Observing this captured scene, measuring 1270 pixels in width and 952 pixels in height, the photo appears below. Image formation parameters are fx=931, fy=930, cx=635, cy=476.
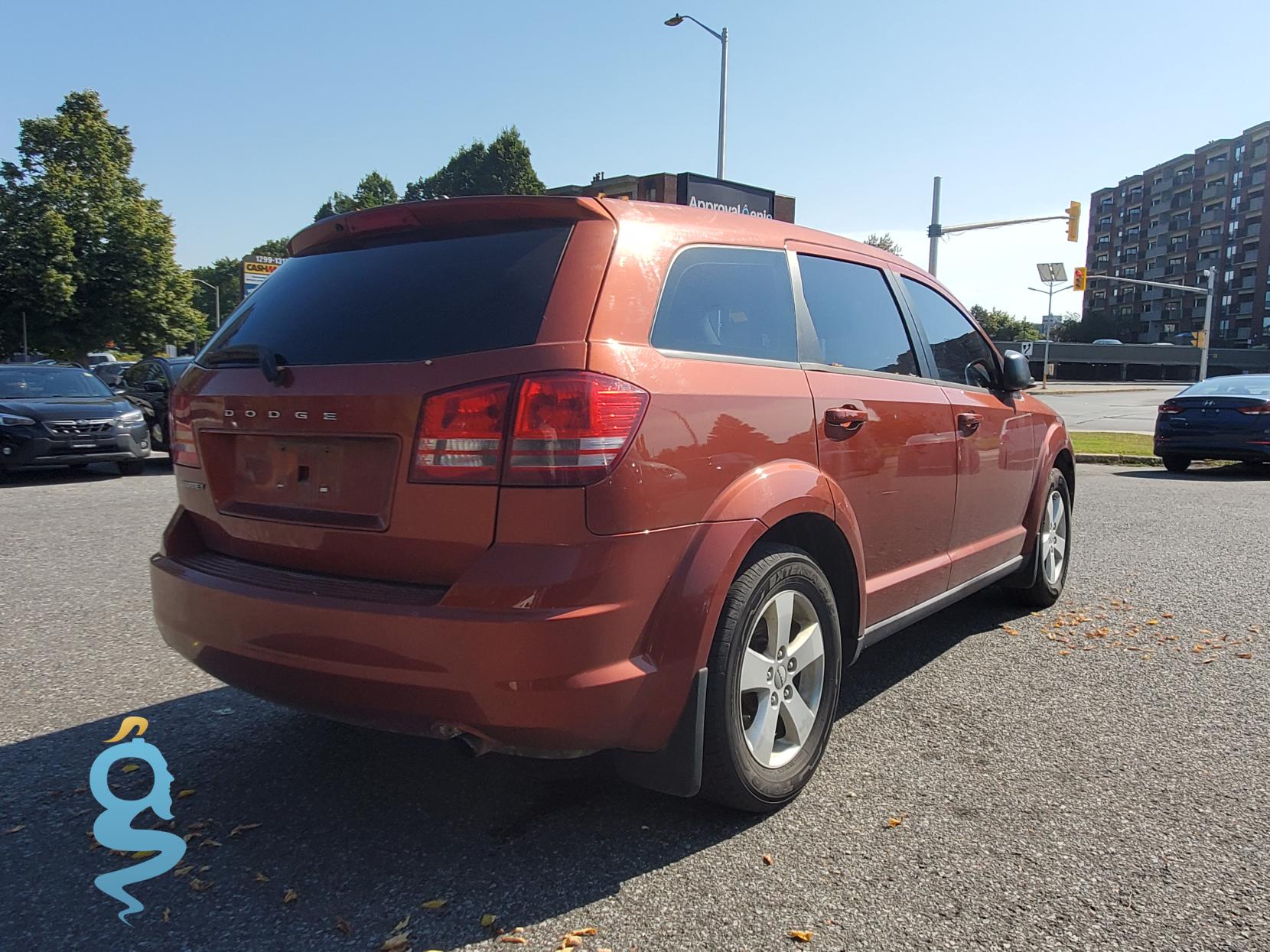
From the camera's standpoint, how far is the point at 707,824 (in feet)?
9.11

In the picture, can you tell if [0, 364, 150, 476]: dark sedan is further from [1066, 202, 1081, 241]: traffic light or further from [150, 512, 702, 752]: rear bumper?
[1066, 202, 1081, 241]: traffic light

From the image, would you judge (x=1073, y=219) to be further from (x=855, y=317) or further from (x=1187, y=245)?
(x=1187, y=245)

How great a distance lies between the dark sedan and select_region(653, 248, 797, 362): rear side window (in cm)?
1067

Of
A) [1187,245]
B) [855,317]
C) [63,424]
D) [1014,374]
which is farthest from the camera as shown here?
[1187,245]

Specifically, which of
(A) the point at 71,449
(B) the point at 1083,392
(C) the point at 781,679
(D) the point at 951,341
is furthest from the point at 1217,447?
(B) the point at 1083,392

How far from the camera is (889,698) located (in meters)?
3.89

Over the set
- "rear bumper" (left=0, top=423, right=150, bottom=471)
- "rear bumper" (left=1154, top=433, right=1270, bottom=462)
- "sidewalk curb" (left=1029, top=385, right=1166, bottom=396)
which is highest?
"sidewalk curb" (left=1029, top=385, right=1166, bottom=396)

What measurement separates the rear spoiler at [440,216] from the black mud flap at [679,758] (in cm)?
131

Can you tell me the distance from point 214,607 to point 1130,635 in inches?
172

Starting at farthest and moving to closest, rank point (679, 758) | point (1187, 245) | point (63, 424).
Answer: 1. point (1187, 245)
2. point (63, 424)
3. point (679, 758)

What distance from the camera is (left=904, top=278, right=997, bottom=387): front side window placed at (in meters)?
4.17

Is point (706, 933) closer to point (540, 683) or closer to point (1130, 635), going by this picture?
point (540, 683)

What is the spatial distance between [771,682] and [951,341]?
2304 millimetres

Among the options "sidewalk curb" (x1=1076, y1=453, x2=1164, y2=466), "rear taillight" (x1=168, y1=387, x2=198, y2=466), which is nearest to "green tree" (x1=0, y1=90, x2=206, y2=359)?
"sidewalk curb" (x1=1076, y1=453, x2=1164, y2=466)
